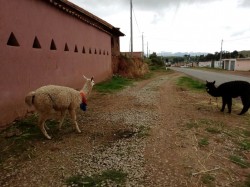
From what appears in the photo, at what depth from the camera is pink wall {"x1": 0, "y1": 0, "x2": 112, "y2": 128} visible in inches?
289

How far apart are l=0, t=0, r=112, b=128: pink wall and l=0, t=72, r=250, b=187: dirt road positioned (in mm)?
1663

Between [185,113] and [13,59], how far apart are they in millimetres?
5914

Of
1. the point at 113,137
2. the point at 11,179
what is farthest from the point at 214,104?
the point at 11,179

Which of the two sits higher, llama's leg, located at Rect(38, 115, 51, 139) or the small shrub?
llama's leg, located at Rect(38, 115, 51, 139)

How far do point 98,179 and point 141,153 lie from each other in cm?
148

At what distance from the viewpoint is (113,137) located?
6.83 metres

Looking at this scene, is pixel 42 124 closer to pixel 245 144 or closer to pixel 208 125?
pixel 208 125

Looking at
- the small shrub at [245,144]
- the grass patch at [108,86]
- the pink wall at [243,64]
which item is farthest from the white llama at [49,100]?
the pink wall at [243,64]

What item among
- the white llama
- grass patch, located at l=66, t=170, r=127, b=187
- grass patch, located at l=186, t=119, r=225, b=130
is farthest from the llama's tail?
grass patch, located at l=186, t=119, r=225, b=130

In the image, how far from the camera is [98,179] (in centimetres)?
454

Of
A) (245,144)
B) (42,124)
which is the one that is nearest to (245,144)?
(245,144)

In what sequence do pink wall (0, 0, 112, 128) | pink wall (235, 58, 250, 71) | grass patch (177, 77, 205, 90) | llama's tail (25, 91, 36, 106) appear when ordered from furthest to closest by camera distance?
1. pink wall (235, 58, 250, 71)
2. grass patch (177, 77, 205, 90)
3. pink wall (0, 0, 112, 128)
4. llama's tail (25, 91, 36, 106)

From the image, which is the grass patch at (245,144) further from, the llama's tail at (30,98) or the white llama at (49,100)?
the llama's tail at (30,98)

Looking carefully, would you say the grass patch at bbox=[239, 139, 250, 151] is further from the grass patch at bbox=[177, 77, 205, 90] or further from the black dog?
the grass patch at bbox=[177, 77, 205, 90]
